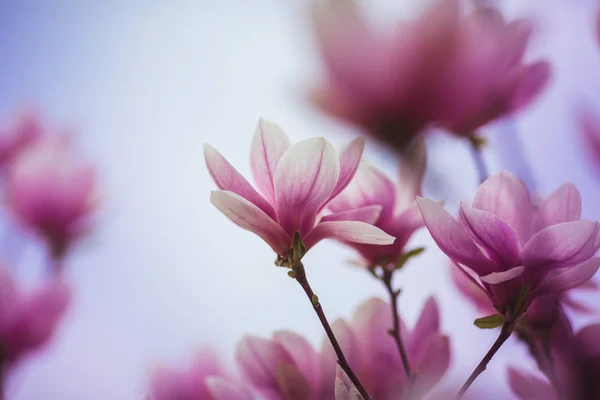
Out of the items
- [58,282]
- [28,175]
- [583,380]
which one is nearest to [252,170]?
[583,380]

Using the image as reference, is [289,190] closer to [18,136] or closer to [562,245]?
[562,245]

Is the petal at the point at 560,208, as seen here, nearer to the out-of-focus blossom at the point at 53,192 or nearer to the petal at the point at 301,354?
the petal at the point at 301,354

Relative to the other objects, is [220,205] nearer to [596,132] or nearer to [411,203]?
[411,203]

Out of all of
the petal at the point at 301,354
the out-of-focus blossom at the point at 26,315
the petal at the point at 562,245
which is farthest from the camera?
the out-of-focus blossom at the point at 26,315

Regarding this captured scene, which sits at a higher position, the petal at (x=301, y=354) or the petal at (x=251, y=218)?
the petal at (x=251, y=218)

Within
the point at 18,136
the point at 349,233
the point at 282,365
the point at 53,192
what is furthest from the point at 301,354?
the point at 18,136

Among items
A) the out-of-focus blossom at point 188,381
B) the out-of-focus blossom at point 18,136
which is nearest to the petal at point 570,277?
the out-of-focus blossom at point 188,381

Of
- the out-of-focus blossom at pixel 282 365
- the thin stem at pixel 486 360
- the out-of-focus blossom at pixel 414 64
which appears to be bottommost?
the out-of-focus blossom at pixel 282 365
